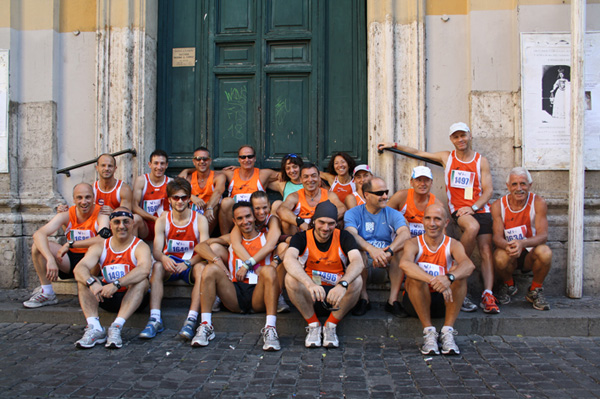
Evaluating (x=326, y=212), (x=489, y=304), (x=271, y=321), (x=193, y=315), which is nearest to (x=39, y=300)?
(x=193, y=315)

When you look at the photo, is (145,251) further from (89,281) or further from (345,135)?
(345,135)

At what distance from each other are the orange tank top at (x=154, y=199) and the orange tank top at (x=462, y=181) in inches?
128

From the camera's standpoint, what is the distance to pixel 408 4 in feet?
20.5

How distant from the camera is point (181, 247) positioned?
5.39m

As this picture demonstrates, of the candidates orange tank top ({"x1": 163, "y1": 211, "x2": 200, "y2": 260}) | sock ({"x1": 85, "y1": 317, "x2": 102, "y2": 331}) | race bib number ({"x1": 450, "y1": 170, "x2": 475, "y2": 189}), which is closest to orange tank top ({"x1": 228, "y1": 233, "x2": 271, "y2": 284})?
orange tank top ({"x1": 163, "y1": 211, "x2": 200, "y2": 260})

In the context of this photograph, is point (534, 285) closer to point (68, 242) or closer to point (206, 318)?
point (206, 318)

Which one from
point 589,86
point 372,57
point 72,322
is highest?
point 372,57

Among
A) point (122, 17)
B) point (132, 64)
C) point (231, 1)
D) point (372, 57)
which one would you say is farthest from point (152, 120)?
point (372, 57)

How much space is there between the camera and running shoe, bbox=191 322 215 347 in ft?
14.4

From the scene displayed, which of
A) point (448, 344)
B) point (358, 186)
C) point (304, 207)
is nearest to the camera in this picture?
point (448, 344)

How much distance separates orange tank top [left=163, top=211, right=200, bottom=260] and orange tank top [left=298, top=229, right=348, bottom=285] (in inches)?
50.3

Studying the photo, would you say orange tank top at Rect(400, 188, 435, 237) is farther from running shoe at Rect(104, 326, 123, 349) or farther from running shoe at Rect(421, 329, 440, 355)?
running shoe at Rect(104, 326, 123, 349)

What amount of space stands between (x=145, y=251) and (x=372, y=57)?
3.51m

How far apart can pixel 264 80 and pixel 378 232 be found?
9.15 ft
